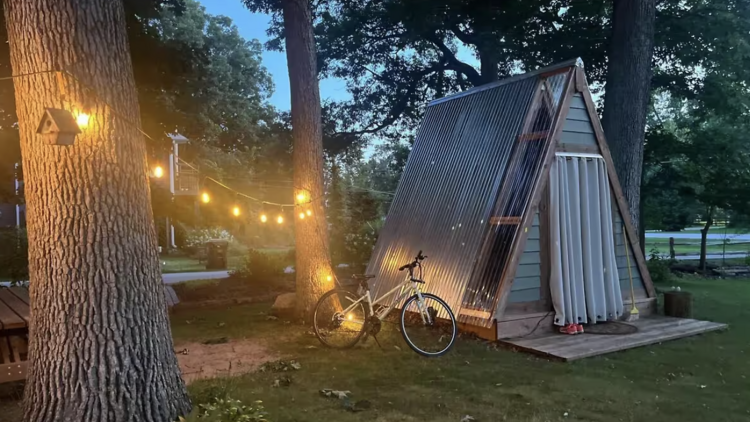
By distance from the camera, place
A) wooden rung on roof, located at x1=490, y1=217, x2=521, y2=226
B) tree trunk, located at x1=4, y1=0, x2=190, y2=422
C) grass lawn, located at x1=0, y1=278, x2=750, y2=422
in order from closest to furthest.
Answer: tree trunk, located at x1=4, y1=0, x2=190, y2=422 → grass lawn, located at x1=0, y1=278, x2=750, y2=422 → wooden rung on roof, located at x1=490, y1=217, x2=521, y2=226

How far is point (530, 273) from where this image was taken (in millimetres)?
7238

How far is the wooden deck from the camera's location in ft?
20.4

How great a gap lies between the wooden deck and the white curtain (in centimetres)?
40

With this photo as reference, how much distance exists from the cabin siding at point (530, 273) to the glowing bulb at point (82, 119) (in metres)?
5.32

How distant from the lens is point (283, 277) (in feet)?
42.6

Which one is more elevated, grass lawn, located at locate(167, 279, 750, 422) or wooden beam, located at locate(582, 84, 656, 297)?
wooden beam, located at locate(582, 84, 656, 297)

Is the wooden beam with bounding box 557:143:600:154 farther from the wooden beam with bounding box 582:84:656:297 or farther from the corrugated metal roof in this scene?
the corrugated metal roof

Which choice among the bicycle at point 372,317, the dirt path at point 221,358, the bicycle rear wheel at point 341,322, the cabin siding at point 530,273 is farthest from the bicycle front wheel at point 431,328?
the dirt path at point 221,358

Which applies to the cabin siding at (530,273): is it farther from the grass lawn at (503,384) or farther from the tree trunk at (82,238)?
the tree trunk at (82,238)

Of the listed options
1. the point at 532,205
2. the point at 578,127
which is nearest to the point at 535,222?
the point at 532,205

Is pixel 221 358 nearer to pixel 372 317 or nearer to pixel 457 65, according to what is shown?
pixel 372 317

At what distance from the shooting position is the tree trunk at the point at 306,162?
8156mm

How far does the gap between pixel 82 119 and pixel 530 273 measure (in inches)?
222

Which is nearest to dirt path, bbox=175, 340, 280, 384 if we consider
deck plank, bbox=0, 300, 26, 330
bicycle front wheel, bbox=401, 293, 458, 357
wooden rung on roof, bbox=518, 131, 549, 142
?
deck plank, bbox=0, 300, 26, 330
